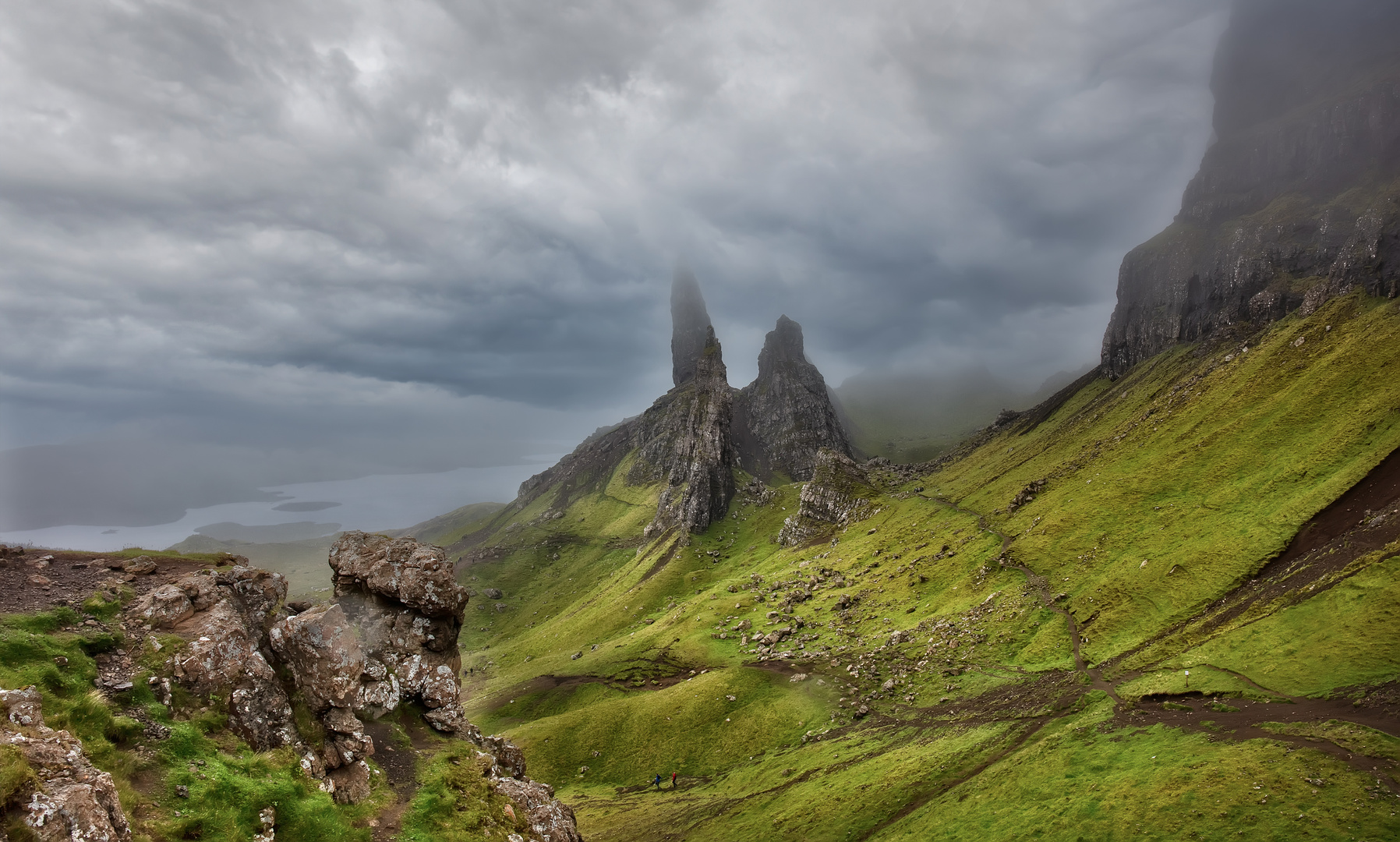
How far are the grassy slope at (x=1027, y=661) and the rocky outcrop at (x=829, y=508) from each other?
75.5ft

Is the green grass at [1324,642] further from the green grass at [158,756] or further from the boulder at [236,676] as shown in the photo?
the boulder at [236,676]

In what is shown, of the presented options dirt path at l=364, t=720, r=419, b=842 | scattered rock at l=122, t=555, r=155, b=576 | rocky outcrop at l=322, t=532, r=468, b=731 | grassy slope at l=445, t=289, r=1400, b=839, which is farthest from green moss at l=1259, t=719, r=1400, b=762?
scattered rock at l=122, t=555, r=155, b=576

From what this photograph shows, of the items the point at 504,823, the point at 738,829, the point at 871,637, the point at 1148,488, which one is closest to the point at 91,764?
the point at 504,823

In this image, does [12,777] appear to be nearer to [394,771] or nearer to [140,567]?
[394,771]

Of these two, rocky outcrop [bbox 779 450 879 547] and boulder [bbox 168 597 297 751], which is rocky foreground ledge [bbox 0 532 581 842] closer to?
boulder [bbox 168 597 297 751]

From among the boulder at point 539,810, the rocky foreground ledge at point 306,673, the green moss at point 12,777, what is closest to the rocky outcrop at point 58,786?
the rocky foreground ledge at point 306,673

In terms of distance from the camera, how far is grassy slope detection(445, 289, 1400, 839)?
4288 cm

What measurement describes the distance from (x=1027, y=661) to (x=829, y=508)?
11721 cm

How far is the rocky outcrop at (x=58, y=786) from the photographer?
14695 mm

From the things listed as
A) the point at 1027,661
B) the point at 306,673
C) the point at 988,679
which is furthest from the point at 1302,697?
the point at 306,673

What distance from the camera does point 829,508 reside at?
187750 millimetres

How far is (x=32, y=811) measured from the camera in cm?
1448

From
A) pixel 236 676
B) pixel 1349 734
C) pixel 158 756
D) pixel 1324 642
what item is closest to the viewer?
pixel 158 756

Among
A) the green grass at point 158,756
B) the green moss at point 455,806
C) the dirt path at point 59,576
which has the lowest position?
the green moss at point 455,806
